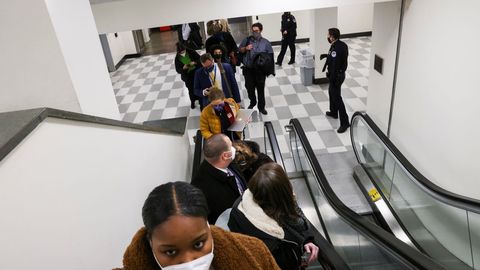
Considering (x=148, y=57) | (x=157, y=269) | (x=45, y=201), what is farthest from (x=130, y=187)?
(x=148, y=57)

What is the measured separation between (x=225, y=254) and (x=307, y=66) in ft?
23.4

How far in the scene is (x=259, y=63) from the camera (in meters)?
6.32

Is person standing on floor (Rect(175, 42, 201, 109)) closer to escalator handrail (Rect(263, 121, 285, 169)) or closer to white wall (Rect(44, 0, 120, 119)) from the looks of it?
escalator handrail (Rect(263, 121, 285, 169))

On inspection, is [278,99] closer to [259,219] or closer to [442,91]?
[442,91]

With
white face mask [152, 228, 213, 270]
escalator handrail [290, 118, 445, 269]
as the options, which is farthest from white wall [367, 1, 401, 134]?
white face mask [152, 228, 213, 270]

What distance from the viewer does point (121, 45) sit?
37.2 ft

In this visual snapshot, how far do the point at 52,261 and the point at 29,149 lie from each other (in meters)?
0.46

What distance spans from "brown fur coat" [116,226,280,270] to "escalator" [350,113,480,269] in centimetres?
202

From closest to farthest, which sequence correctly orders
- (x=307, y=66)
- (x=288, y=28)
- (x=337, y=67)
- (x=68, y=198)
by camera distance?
(x=68, y=198) → (x=337, y=67) → (x=307, y=66) → (x=288, y=28)

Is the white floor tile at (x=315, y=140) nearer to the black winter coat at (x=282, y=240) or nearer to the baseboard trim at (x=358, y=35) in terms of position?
the black winter coat at (x=282, y=240)

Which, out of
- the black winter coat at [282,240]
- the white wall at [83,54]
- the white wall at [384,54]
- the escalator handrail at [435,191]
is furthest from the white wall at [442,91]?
the white wall at [83,54]

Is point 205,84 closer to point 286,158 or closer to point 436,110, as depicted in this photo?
point 286,158

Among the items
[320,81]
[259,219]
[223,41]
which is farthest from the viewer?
[320,81]

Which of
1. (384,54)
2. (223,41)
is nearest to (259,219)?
(384,54)
